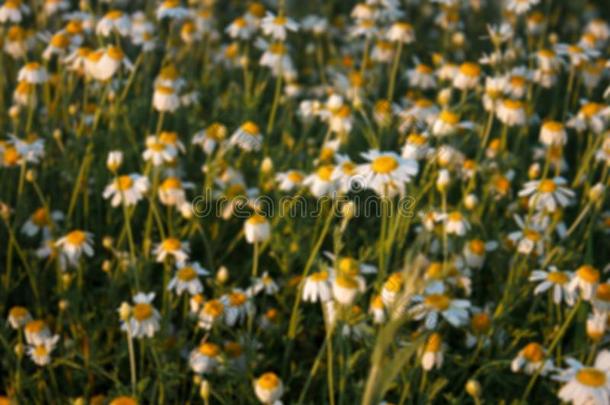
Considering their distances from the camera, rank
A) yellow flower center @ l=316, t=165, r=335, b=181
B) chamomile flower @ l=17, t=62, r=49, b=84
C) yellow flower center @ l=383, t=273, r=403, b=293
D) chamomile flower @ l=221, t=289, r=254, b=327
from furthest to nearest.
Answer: chamomile flower @ l=17, t=62, r=49, b=84 < yellow flower center @ l=316, t=165, r=335, b=181 < chamomile flower @ l=221, t=289, r=254, b=327 < yellow flower center @ l=383, t=273, r=403, b=293

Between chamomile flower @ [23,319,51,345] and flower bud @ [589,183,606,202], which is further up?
flower bud @ [589,183,606,202]

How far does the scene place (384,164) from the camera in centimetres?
246

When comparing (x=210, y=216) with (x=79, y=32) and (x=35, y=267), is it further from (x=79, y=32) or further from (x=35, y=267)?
(x=79, y=32)

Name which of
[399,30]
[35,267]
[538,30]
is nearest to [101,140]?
[35,267]

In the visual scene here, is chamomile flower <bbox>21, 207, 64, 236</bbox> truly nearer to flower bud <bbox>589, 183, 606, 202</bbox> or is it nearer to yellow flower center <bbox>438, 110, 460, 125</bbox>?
yellow flower center <bbox>438, 110, 460, 125</bbox>

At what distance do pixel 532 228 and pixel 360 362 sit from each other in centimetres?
79

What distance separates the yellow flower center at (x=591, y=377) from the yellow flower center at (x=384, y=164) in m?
0.75

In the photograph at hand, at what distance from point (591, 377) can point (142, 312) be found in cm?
120

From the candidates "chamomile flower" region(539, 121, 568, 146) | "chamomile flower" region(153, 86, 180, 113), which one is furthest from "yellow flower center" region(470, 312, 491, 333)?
"chamomile flower" region(153, 86, 180, 113)

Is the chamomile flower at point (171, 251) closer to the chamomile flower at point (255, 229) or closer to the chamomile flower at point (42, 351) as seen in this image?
the chamomile flower at point (255, 229)

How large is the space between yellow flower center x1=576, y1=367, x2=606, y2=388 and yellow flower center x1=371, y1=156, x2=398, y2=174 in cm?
75

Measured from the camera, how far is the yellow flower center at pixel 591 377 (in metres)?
2.07

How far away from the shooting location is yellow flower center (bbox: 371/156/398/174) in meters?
2.44

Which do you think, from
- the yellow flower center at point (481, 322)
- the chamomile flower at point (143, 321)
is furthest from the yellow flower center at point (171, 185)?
the yellow flower center at point (481, 322)
